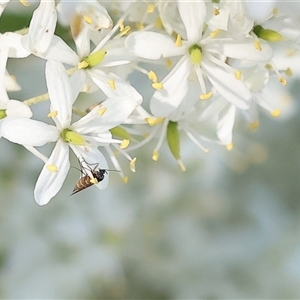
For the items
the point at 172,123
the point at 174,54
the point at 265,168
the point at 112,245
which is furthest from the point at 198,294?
the point at 174,54

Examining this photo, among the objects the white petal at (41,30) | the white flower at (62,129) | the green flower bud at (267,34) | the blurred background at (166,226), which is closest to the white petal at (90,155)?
the white flower at (62,129)

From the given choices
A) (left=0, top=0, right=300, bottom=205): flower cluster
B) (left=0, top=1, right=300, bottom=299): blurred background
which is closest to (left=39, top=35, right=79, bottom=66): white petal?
(left=0, top=0, right=300, bottom=205): flower cluster

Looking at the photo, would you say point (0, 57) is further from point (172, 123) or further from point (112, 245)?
point (112, 245)

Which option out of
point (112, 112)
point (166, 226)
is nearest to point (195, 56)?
point (112, 112)

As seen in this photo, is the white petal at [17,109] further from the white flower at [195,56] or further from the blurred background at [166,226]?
the blurred background at [166,226]

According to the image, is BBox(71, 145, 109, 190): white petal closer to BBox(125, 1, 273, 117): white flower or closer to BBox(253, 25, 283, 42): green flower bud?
BBox(125, 1, 273, 117): white flower

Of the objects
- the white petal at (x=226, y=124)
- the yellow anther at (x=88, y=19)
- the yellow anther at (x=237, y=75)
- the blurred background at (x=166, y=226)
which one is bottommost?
the blurred background at (x=166, y=226)
